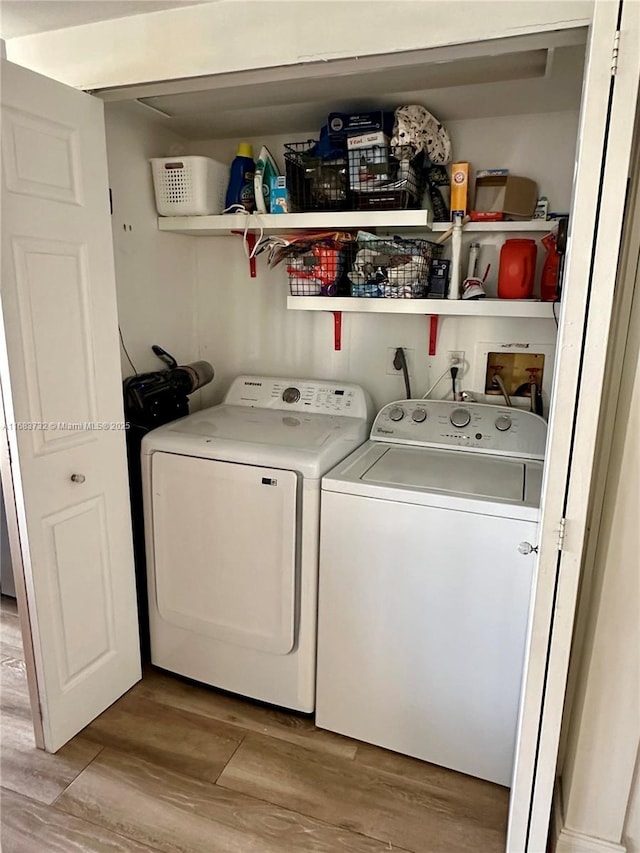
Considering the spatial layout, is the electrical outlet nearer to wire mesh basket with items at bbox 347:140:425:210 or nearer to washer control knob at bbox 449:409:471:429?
washer control knob at bbox 449:409:471:429

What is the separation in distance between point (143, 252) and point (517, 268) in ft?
4.71

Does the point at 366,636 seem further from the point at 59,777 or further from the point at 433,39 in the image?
the point at 433,39

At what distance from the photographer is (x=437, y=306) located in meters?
1.94

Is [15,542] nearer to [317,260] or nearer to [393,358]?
[317,260]

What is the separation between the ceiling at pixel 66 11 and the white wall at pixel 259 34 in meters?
0.02

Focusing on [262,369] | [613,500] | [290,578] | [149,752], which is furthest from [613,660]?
→ [262,369]

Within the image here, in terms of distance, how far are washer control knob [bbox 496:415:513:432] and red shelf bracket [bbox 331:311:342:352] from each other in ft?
2.42

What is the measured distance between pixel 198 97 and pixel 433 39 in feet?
2.97

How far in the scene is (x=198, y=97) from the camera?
1.89 m

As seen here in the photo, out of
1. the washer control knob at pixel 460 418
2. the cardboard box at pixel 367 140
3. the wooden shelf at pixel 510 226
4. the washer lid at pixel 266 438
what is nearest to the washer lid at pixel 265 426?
the washer lid at pixel 266 438

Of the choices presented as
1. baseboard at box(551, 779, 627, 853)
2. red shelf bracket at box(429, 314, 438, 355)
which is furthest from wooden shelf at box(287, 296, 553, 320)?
baseboard at box(551, 779, 627, 853)

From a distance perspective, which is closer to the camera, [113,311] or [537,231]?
[113,311]

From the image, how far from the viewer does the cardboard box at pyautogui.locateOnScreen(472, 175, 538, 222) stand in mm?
1967

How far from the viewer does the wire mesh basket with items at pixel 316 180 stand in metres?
1.98
